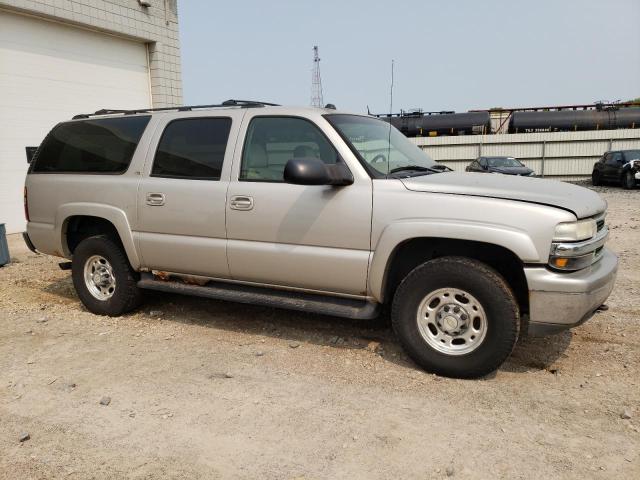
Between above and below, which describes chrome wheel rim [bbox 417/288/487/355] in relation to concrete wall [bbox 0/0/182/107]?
below

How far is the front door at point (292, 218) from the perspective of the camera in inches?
154

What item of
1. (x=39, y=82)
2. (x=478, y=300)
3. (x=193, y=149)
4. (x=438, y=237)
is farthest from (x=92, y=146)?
(x=39, y=82)

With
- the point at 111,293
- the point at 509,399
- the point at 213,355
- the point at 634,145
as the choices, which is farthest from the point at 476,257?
the point at 634,145

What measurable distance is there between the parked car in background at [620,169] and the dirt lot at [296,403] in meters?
16.6

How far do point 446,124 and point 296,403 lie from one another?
83.8 feet

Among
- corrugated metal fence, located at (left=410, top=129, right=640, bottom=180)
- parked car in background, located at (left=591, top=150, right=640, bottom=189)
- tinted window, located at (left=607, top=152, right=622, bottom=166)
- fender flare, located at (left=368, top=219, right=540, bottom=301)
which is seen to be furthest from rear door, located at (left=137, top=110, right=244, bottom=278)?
corrugated metal fence, located at (left=410, top=129, right=640, bottom=180)

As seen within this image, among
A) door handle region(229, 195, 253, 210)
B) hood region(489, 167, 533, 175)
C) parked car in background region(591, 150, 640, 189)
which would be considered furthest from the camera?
hood region(489, 167, 533, 175)

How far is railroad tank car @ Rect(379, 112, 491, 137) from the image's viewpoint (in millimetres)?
27000

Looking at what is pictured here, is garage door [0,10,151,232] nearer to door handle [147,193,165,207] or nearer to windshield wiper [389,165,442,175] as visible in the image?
door handle [147,193,165,207]

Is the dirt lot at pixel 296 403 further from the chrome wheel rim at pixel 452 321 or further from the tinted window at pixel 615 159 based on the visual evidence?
the tinted window at pixel 615 159

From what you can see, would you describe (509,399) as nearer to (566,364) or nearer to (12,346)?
(566,364)

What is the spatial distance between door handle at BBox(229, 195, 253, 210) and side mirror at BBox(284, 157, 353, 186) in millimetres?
596

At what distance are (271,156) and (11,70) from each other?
7813 millimetres

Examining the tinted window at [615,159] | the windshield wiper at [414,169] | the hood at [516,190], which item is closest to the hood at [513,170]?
the tinted window at [615,159]
